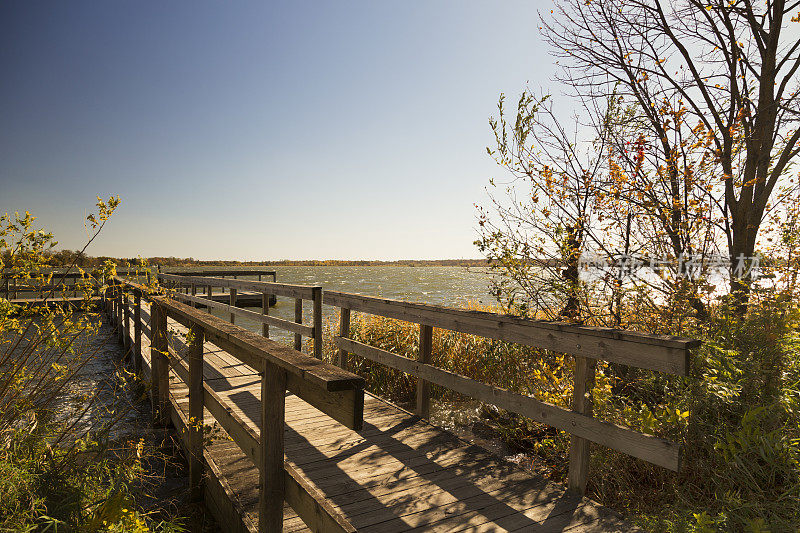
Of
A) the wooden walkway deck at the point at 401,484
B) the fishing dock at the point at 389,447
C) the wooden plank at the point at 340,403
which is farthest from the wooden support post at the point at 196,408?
the wooden plank at the point at 340,403

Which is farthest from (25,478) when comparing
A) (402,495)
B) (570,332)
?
(570,332)

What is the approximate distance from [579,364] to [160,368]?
4.21 meters

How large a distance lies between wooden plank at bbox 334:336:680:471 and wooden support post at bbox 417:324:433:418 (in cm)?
11

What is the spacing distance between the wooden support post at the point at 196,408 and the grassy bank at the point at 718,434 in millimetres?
2760

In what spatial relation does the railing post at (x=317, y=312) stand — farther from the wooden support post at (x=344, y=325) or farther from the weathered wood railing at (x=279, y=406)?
the weathered wood railing at (x=279, y=406)

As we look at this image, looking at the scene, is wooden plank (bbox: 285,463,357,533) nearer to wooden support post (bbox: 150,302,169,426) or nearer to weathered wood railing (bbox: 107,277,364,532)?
weathered wood railing (bbox: 107,277,364,532)

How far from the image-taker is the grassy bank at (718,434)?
249 centimetres

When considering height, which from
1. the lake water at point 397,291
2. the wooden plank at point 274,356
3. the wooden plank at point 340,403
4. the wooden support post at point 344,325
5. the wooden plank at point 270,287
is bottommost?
the lake water at point 397,291

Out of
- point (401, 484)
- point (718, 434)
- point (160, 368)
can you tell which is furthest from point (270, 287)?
point (718, 434)

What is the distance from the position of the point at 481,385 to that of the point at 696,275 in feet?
8.58

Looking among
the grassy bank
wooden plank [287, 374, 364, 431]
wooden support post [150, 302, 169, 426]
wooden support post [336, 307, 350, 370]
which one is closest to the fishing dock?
wooden plank [287, 374, 364, 431]

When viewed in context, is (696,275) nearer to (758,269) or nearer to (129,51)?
(758,269)

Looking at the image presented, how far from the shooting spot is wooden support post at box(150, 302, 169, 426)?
4586mm

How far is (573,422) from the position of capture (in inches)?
111
